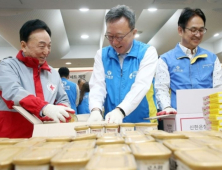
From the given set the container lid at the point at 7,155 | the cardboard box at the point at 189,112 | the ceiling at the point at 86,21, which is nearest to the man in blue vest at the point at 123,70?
the cardboard box at the point at 189,112

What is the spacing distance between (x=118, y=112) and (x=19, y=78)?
0.77 metres

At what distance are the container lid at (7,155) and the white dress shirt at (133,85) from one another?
0.88 meters

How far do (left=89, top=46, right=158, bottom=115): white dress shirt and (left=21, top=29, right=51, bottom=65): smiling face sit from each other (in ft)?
1.41

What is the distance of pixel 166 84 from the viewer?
1.76 metres

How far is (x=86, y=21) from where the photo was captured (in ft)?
18.5

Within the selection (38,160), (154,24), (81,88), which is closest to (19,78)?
(38,160)

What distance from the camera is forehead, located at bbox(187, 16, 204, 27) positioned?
71.4 inches

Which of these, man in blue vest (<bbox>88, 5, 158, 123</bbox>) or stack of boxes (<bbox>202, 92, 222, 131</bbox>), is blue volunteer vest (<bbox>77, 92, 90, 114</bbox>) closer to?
man in blue vest (<bbox>88, 5, 158, 123</bbox>)

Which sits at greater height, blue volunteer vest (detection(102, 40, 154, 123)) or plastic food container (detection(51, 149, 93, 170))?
blue volunteer vest (detection(102, 40, 154, 123))

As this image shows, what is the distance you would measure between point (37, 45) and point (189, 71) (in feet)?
4.02

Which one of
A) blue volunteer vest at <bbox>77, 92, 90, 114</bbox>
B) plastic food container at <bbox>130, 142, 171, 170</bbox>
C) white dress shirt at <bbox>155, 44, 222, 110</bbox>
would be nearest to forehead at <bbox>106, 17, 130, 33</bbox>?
white dress shirt at <bbox>155, 44, 222, 110</bbox>

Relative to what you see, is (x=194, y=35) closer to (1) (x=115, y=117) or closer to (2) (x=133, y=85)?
(2) (x=133, y=85)

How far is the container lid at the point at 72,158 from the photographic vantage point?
0.45m

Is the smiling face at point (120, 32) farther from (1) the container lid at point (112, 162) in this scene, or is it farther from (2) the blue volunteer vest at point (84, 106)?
(2) the blue volunteer vest at point (84, 106)
